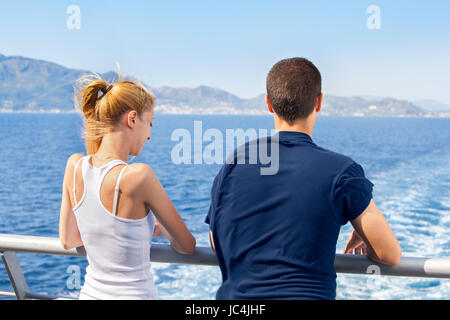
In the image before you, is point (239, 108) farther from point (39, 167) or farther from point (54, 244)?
point (54, 244)

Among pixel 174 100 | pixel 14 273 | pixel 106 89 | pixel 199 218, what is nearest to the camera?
pixel 106 89

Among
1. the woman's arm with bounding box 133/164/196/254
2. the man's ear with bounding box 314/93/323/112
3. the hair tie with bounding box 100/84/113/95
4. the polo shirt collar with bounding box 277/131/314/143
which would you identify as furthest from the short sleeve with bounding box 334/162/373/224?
the hair tie with bounding box 100/84/113/95

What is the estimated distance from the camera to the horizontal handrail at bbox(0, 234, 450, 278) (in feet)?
4.89

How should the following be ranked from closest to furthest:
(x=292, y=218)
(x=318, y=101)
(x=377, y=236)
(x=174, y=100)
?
(x=292, y=218) → (x=377, y=236) → (x=318, y=101) → (x=174, y=100)

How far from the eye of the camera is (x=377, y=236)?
1.43m

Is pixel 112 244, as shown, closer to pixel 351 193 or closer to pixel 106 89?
pixel 106 89

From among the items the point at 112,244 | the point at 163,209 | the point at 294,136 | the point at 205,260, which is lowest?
the point at 205,260

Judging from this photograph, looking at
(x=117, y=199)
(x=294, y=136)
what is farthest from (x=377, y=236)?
(x=117, y=199)

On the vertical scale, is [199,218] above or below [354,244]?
below

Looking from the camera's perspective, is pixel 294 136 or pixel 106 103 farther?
pixel 106 103

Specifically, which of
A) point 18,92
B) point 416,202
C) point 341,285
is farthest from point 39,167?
point 18,92

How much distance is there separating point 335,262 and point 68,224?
1.03 meters

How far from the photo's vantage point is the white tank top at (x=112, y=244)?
4.91ft

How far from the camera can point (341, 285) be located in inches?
325
